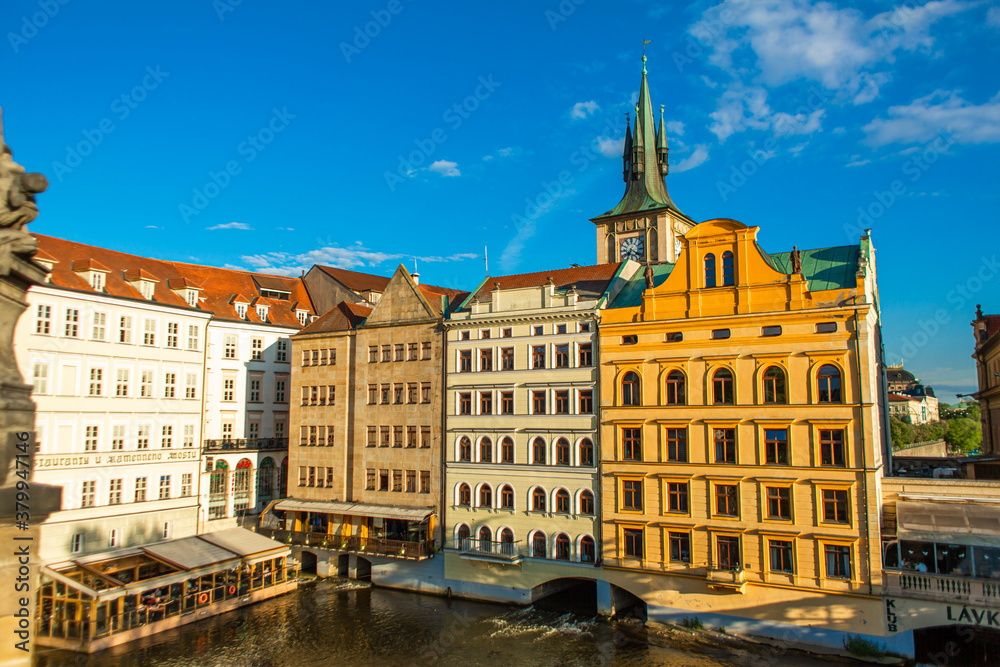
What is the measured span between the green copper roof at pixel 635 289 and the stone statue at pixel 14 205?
35.3 meters

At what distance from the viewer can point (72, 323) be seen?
43156 mm

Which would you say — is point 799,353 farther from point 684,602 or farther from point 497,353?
point 497,353

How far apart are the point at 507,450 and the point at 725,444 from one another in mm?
13240

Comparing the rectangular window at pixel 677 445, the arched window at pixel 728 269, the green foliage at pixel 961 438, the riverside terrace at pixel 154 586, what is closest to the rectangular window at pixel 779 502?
the rectangular window at pixel 677 445

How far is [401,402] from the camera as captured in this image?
157 ft

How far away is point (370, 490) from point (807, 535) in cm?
2805

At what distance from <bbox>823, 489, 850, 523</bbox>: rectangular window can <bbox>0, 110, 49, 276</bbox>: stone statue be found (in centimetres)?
3414

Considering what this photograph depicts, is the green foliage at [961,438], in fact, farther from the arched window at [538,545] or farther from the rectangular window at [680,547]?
the arched window at [538,545]

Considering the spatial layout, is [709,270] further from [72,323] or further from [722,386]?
[72,323]

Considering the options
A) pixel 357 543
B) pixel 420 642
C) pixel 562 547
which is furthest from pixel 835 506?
pixel 357 543

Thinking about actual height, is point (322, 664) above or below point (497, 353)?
below

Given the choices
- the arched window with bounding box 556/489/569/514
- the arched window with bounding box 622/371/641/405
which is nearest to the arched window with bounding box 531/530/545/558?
the arched window with bounding box 556/489/569/514

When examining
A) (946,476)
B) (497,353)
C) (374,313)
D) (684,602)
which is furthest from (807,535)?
(374,313)

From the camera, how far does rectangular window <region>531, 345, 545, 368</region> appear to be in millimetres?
42094
